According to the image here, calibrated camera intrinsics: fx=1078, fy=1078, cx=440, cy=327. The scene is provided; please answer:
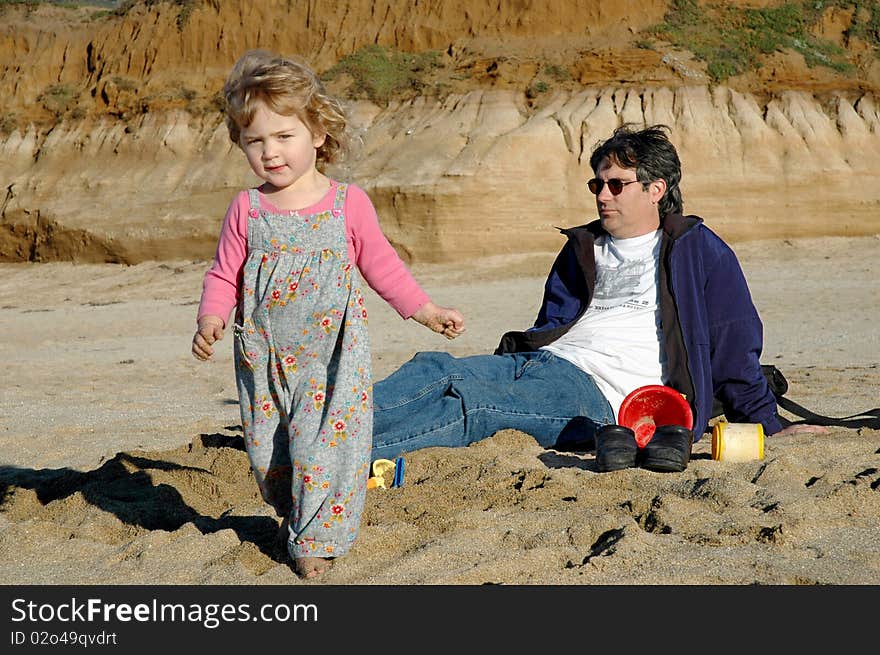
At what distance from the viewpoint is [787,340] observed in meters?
9.80

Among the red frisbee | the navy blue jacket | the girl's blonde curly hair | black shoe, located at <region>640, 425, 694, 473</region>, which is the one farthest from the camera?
the navy blue jacket

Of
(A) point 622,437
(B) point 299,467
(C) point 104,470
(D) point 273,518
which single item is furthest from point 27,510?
(A) point 622,437

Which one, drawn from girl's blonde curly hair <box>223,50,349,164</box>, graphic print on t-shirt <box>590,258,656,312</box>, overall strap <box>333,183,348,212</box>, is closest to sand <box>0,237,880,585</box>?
graphic print on t-shirt <box>590,258,656,312</box>

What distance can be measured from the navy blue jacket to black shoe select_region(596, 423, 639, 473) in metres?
0.54

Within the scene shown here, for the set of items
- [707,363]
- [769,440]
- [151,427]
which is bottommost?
[151,427]

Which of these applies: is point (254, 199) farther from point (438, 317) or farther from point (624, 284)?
point (624, 284)

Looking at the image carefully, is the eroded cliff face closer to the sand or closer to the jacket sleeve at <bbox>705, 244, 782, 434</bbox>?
the sand

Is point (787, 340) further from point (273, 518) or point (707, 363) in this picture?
point (273, 518)

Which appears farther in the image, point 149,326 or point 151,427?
point 149,326

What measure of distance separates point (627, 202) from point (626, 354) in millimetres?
683

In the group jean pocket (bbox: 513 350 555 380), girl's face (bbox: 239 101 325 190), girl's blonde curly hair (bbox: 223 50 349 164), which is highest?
girl's blonde curly hair (bbox: 223 50 349 164)

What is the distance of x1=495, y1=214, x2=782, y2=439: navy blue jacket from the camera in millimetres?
4668
